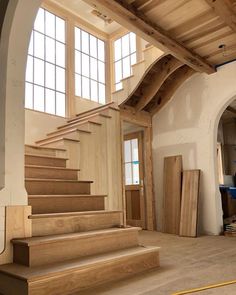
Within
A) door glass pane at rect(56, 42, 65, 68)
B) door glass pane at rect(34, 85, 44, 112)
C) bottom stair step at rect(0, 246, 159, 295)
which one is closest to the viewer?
bottom stair step at rect(0, 246, 159, 295)

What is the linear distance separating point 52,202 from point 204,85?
3.40 metres

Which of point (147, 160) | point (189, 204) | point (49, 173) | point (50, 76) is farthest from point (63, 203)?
point (50, 76)

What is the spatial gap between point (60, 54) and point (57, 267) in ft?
14.9

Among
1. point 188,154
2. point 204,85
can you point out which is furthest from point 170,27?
point 188,154

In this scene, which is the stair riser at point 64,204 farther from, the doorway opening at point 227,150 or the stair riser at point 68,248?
the doorway opening at point 227,150

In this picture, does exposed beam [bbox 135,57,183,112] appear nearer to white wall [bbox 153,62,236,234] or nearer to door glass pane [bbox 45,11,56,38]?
white wall [bbox 153,62,236,234]

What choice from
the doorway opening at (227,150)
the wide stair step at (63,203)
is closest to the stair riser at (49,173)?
the wide stair step at (63,203)

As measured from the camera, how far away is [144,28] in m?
3.63

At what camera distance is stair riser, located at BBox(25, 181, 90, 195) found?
311 centimetres

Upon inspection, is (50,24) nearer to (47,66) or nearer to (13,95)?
(47,66)

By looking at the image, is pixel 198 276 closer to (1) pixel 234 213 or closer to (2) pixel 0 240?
(2) pixel 0 240

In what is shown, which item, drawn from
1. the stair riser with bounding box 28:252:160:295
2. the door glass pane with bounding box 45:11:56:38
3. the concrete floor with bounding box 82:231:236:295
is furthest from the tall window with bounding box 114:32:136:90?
the stair riser with bounding box 28:252:160:295

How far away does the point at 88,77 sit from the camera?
6.17 m

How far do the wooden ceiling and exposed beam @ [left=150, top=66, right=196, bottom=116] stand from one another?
26.9 inches
